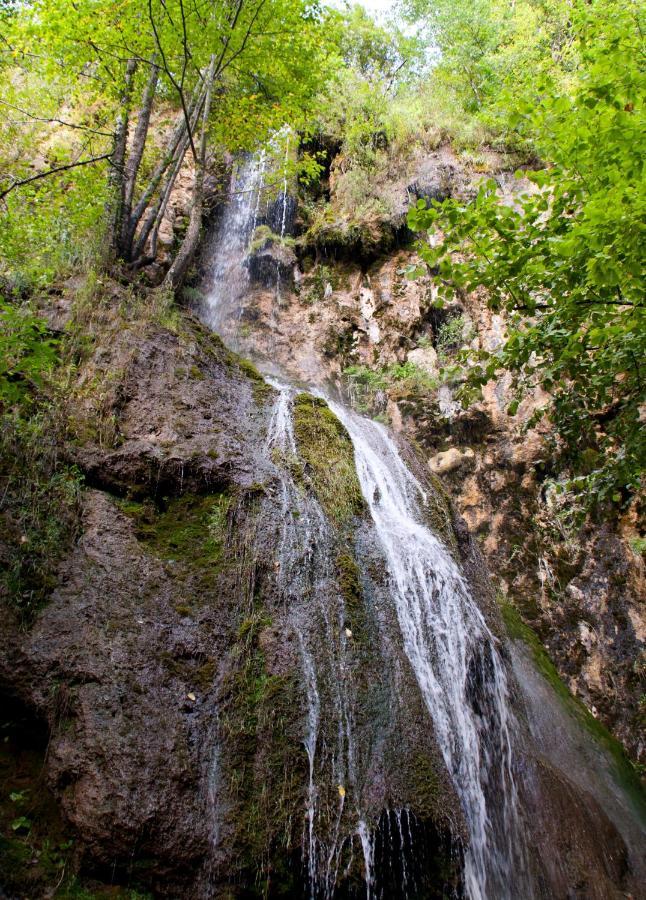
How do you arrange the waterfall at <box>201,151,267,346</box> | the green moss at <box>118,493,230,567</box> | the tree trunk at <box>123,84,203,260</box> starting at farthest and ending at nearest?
the waterfall at <box>201,151,267,346</box>
the tree trunk at <box>123,84,203,260</box>
the green moss at <box>118,493,230,567</box>

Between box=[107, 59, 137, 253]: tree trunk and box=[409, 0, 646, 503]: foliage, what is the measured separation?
5.95 m

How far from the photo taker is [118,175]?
8180 mm

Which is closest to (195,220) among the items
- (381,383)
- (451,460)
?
(381,383)

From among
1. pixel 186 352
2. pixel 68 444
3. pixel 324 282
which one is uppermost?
pixel 324 282

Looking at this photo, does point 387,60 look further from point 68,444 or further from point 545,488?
point 68,444

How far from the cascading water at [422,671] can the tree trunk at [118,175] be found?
4225 mm

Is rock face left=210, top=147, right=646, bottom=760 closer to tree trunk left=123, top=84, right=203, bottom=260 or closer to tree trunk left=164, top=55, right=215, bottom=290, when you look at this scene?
tree trunk left=164, top=55, right=215, bottom=290

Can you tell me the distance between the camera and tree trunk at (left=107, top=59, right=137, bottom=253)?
782cm

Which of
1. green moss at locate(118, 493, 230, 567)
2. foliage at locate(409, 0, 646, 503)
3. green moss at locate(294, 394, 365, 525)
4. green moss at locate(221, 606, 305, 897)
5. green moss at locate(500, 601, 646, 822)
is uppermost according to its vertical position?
foliage at locate(409, 0, 646, 503)

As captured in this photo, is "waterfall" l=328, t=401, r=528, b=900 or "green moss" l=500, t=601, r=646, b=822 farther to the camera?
"green moss" l=500, t=601, r=646, b=822

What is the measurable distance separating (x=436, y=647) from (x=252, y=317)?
906 centimetres

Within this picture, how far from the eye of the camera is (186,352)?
6027 millimetres

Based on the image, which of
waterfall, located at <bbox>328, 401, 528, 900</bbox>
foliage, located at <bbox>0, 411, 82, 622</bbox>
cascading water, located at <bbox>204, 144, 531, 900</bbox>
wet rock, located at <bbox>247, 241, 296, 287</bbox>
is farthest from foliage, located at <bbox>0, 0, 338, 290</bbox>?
waterfall, located at <bbox>328, 401, 528, 900</bbox>

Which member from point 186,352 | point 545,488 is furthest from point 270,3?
point 545,488
